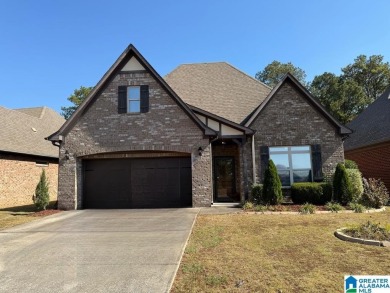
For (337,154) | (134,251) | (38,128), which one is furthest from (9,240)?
(38,128)

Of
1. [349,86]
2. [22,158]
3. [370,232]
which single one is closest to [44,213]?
[22,158]

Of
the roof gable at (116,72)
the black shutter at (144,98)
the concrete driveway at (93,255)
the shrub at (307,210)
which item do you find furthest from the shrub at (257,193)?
the black shutter at (144,98)

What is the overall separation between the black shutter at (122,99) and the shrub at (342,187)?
1064 centimetres

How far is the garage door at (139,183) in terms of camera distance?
46.9 feet

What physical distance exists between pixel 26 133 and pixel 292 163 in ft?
62.0

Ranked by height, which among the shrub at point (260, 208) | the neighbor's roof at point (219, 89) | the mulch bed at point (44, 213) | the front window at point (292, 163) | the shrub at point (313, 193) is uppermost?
the neighbor's roof at point (219, 89)

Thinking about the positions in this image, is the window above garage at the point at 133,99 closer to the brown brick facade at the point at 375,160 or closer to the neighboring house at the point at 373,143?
the neighboring house at the point at 373,143

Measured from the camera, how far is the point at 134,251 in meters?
6.51

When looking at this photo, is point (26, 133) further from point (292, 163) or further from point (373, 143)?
point (373, 143)

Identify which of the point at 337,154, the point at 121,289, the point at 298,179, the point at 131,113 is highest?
the point at 131,113

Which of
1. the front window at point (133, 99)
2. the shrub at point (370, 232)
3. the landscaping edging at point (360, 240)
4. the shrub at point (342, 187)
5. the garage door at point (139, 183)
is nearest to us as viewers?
the landscaping edging at point (360, 240)

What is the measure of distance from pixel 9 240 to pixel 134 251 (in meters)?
4.05

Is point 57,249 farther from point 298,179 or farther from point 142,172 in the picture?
point 298,179

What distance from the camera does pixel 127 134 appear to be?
46.4 feet
